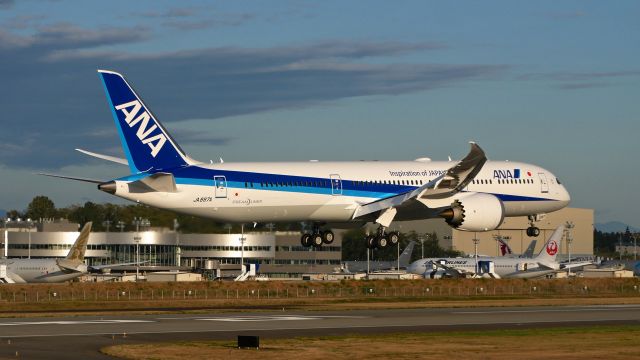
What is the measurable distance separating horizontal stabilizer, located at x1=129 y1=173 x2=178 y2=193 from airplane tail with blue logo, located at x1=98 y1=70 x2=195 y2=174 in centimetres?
149

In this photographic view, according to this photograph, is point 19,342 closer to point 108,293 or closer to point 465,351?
point 465,351

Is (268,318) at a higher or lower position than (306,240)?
lower

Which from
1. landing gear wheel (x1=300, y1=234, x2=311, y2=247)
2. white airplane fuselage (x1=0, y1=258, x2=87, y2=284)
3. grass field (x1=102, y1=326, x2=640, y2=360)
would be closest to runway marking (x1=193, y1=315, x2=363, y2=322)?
grass field (x1=102, y1=326, x2=640, y2=360)

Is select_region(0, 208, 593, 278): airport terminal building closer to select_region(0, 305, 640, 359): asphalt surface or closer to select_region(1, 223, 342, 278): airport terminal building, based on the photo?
select_region(1, 223, 342, 278): airport terminal building

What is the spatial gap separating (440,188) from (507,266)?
50668 mm

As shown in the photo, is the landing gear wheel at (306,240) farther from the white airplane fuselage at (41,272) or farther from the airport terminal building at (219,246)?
the airport terminal building at (219,246)

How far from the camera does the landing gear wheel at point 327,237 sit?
239ft

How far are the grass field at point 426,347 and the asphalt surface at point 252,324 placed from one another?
218cm

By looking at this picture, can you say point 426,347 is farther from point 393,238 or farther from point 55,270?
point 55,270

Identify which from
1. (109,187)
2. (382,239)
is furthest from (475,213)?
(109,187)

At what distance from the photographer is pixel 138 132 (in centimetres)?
6669

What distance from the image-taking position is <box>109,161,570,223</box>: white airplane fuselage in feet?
218

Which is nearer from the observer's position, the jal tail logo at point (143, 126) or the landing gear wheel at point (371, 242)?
the jal tail logo at point (143, 126)

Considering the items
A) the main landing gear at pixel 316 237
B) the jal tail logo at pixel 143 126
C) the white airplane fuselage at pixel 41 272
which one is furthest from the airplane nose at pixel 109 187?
the white airplane fuselage at pixel 41 272
